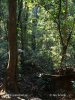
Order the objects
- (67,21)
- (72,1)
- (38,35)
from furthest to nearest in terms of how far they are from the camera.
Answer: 1. (38,35)
2. (72,1)
3. (67,21)

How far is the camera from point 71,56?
68.3 ft

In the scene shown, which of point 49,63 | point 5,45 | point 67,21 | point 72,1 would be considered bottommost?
point 49,63

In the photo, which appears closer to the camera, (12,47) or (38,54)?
(12,47)

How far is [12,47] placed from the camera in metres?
10.1

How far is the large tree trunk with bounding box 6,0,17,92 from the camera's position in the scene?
992 centimetres

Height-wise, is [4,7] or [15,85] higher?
[4,7]

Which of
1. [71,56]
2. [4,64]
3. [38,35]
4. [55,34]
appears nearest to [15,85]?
[4,64]

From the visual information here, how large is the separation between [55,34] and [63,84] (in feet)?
25.0

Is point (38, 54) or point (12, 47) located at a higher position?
point (12, 47)

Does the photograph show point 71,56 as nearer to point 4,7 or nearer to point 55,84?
point 4,7

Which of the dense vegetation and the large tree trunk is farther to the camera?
the dense vegetation

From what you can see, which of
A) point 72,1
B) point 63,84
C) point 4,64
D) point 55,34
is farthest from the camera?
point 55,34

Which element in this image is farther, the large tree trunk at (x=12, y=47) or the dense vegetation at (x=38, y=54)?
the dense vegetation at (x=38, y=54)

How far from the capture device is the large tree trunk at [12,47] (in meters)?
9.92
